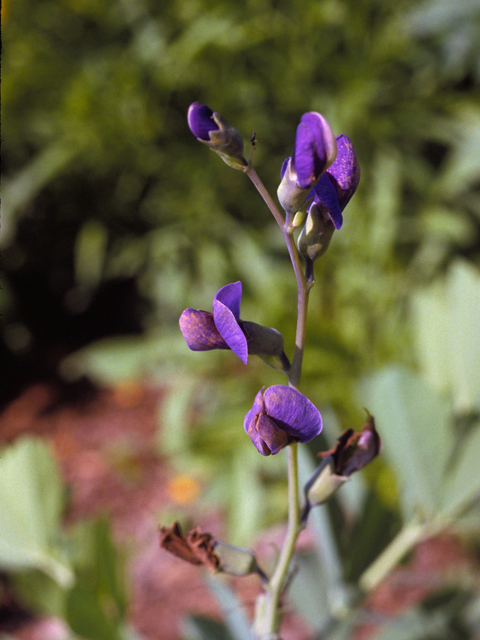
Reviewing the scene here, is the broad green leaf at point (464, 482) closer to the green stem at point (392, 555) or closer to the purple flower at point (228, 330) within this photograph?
the green stem at point (392, 555)

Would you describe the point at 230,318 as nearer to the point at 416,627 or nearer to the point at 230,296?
the point at 230,296

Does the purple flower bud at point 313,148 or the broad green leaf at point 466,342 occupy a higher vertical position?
the purple flower bud at point 313,148

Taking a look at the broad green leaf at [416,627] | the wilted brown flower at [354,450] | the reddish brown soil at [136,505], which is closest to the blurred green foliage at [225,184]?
the reddish brown soil at [136,505]

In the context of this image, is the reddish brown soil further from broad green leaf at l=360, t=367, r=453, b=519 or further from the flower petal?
the flower petal

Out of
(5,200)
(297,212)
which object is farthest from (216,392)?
(297,212)

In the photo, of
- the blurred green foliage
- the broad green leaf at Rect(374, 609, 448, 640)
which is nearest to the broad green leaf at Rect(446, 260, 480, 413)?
the broad green leaf at Rect(374, 609, 448, 640)
